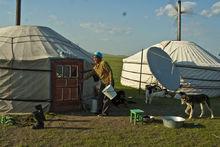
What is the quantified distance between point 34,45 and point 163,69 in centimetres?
387

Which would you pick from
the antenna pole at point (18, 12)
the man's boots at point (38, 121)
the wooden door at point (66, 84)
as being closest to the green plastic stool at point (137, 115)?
the man's boots at point (38, 121)

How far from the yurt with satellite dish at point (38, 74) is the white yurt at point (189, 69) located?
222 inches

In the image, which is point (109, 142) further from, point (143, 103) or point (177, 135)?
point (143, 103)

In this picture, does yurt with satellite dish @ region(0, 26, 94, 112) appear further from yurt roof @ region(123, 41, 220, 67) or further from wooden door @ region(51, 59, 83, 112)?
yurt roof @ region(123, 41, 220, 67)

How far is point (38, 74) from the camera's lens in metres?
10.7

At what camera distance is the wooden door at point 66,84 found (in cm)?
1087

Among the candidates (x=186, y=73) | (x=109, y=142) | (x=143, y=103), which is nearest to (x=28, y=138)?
(x=109, y=142)

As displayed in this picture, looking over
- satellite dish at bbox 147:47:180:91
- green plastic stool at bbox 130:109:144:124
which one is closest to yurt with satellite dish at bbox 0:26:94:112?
satellite dish at bbox 147:47:180:91

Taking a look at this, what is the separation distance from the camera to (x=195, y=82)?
16.4m

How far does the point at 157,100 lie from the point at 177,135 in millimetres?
5713

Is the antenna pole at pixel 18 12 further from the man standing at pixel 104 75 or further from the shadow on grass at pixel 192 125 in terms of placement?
the shadow on grass at pixel 192 125

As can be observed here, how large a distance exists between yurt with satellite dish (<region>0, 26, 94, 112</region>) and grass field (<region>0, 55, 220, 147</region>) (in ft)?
2.59

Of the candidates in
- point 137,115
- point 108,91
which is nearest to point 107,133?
point 137,115

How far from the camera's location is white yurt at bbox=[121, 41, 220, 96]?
16359 mm
